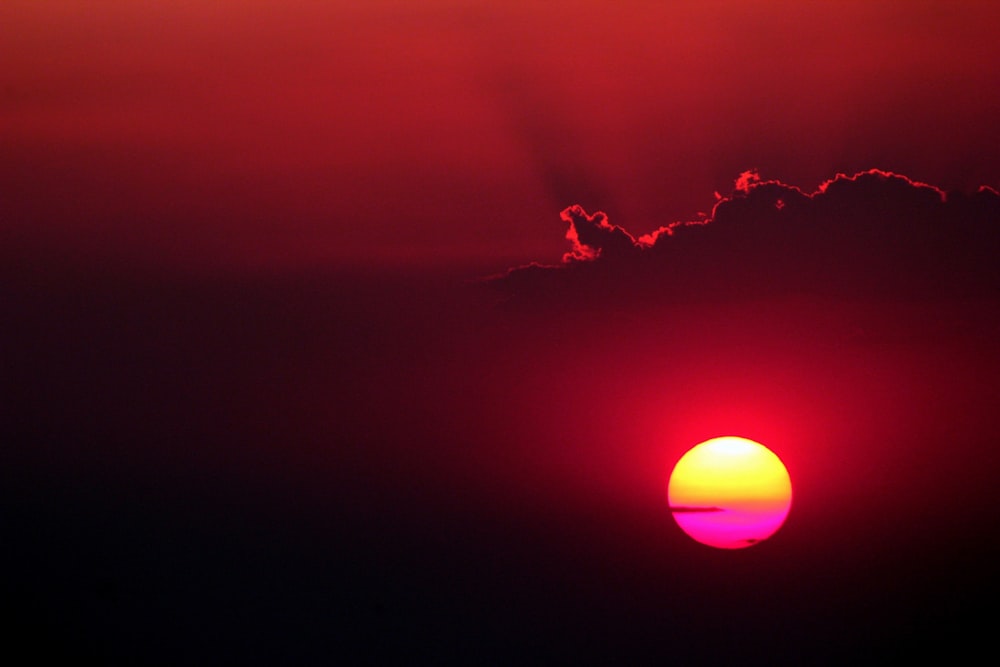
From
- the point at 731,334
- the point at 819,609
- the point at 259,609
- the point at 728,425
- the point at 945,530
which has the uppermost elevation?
the point at 731,334

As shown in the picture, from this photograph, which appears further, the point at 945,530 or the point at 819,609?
the point at 819,609

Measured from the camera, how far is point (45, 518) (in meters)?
9.67

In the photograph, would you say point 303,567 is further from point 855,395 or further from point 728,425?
point 855,395

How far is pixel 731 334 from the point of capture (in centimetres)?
941

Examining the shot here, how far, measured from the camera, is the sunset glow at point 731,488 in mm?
9836

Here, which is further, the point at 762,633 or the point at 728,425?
the point at 762,633

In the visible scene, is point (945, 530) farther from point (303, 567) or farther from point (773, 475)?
point (303, 567)

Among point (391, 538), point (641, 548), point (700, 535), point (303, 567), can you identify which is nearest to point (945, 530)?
point (700, 535)

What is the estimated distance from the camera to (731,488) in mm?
10102

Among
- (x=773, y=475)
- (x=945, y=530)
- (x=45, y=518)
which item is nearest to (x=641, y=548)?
(x=773, y=475)

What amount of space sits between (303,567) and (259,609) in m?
0.71

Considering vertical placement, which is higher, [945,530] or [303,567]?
[945,530]

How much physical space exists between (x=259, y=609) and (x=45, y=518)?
246 cm

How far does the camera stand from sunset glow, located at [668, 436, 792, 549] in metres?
9.84
